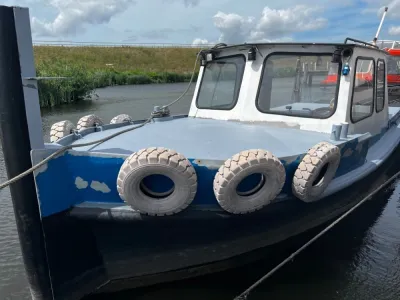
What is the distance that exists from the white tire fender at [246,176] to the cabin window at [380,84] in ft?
11.8

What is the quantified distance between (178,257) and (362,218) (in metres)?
3.74

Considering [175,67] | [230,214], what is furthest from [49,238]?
[175,67]

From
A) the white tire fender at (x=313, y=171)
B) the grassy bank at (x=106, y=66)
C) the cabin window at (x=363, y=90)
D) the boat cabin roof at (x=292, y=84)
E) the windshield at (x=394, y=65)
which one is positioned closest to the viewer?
the white tire fender at (x=313, y=171)

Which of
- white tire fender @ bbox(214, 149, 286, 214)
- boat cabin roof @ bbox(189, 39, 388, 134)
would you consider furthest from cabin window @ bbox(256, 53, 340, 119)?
white tire fender @ bbox(214, 149, 286, 214)

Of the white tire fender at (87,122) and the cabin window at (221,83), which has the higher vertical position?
the cabin window at (221,83)

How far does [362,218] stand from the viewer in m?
6.38

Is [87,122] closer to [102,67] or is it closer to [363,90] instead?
[363,90]

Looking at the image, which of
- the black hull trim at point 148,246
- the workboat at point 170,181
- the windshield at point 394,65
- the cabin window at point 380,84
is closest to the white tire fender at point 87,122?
the workboat at point 170,181

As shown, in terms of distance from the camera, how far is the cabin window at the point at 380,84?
250 inches

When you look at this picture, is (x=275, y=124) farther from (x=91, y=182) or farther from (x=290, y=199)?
(x=91, y=182)

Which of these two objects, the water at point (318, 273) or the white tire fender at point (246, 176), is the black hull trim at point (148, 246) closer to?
the white tire fender at point (246, 176)

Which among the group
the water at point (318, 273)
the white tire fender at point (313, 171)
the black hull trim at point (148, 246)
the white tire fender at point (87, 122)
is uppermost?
the white tire fender at point (87, 122)

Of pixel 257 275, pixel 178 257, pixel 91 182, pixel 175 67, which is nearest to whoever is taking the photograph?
pixel 91 182

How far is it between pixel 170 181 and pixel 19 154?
1.26 meters
